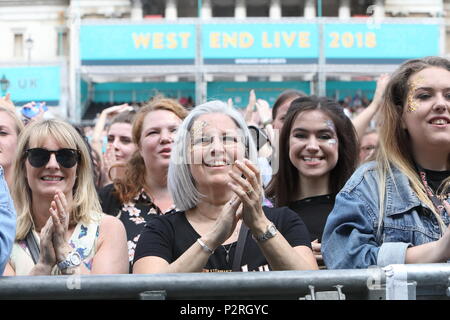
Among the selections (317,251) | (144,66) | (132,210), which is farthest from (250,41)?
(317,251)

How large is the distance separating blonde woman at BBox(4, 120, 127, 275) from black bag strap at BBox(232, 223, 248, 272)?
24.6 inches

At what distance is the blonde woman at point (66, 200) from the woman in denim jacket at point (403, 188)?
1.03 metres

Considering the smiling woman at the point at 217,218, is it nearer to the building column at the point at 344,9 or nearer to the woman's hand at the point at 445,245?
the woman's hand at the point at 445,245

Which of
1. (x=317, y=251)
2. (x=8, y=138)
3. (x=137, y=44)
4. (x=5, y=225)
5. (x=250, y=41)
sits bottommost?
(x=317, y=251)

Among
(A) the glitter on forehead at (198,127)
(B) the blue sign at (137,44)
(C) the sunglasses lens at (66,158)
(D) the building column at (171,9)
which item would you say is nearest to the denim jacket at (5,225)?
(C) the sunglasses lens at (66,158)

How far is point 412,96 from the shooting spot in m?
2.79

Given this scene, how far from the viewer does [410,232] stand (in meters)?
2.55

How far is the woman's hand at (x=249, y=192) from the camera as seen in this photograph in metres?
2.40

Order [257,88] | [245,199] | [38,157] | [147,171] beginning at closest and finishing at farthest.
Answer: [245,199], [38,157], [147,171], [257,88]

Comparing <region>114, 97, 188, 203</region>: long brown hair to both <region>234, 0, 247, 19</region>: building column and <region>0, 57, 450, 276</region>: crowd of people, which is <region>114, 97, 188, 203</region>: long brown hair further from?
<region>234, 0, 247, 19</region>: building column

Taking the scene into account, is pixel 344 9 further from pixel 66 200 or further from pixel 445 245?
pixel 445 245

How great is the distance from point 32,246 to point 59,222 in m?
0.51
